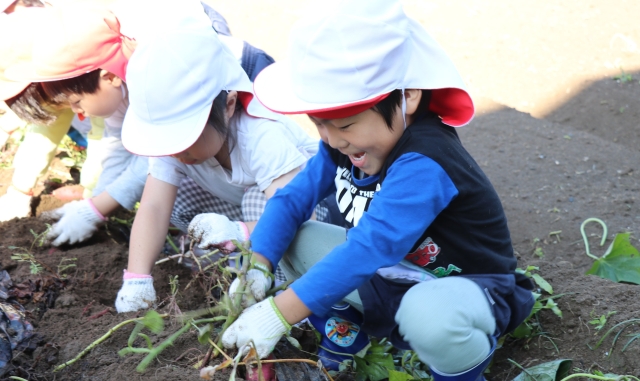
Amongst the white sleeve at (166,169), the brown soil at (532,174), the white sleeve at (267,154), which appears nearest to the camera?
the brown soil at (532,174)

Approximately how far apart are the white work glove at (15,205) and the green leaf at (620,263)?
239 centimetres

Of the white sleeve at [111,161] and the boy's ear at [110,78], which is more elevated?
the boy's ear at [110,78]

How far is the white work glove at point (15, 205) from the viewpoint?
2.82 meters

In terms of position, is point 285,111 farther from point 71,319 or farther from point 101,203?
point 101,203

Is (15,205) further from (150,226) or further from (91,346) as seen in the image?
(91,346)

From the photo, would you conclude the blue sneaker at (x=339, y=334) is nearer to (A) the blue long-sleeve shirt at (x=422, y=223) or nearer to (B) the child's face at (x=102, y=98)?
(A) the blue long-sleeve shirt at (x=422, y=223)

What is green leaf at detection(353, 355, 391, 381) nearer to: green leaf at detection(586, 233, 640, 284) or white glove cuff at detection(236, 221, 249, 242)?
white glove cuff at detection(236, 221, 249, 242)

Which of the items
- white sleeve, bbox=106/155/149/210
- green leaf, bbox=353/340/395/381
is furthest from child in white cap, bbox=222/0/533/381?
white sleeve, bbox=106/155/149/210

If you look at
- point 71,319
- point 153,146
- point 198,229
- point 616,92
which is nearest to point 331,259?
point 198,229

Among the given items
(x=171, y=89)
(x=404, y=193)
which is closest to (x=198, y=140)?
(x=171, y=89)

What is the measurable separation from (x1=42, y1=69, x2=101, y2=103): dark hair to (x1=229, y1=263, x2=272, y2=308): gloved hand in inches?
43.6

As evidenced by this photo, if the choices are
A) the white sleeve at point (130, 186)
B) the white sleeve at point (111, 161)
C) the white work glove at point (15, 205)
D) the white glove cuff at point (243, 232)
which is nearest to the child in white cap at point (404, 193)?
the white glove cuff at point (243, 232)

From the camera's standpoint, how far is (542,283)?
2.03 m

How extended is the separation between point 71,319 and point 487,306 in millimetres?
1228
